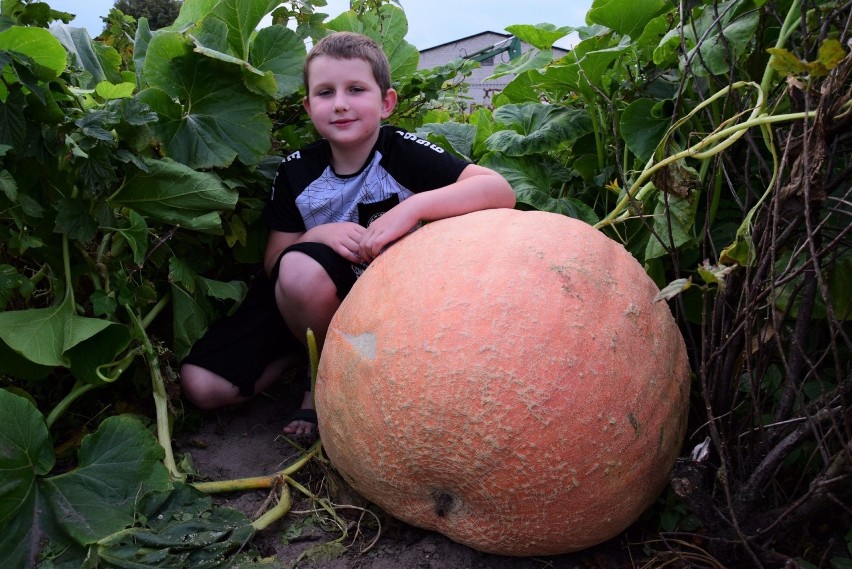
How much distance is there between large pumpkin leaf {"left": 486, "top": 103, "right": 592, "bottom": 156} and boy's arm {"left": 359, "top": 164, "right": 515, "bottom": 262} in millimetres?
327

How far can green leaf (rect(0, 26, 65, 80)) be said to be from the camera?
5.65 ft

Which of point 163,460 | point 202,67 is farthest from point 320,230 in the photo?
point 163,460

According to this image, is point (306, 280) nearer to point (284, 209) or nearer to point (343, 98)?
point (284, 209)

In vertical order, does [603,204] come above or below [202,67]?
below

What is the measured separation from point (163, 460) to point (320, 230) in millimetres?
836

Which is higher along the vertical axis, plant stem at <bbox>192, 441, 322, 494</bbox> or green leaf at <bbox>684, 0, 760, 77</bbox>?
green leaf at <bbox>684, 0, 760, 77</bbox>

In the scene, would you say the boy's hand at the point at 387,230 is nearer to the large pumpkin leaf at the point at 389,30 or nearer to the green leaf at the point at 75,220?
the green leaf at the point at 75,220

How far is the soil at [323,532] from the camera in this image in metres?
1.68

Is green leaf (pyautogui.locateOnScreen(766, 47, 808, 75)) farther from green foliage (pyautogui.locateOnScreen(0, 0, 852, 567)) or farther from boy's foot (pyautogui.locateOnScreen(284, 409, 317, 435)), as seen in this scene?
boy's foot (pyautogui.locateOnScreen(284, 409, 317, 435))

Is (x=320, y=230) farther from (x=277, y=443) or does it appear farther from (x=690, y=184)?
(x=690, y=184)

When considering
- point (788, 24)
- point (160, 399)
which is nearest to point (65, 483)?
point (160, 399)

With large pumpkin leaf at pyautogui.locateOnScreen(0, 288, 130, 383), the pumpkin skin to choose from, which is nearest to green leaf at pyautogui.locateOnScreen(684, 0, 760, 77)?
the pumpkin skin

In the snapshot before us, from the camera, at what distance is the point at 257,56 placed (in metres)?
2.47

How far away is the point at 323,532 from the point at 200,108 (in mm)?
1352
